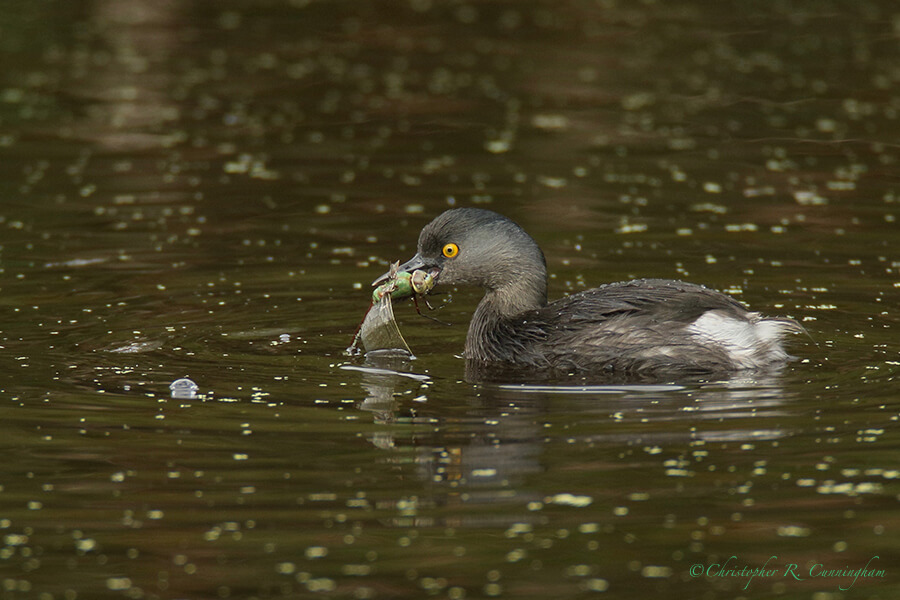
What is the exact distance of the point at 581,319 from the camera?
29.5ft

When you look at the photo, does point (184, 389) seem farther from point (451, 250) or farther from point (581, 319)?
point (581, 319)

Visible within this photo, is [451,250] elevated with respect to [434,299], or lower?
elevated

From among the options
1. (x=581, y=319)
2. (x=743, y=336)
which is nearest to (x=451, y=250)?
(x=581, y=319)

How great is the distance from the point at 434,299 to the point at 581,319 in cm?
233

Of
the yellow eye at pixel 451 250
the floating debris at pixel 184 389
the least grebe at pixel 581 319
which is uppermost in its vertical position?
the yellow eye at pixel 451 250

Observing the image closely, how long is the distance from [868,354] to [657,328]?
1263 mm

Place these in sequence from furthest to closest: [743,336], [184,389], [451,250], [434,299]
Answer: [434,299] → [451,250] → [743,336] → [184,389]

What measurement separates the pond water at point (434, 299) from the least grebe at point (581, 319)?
268mm

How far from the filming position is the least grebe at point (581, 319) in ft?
28.5

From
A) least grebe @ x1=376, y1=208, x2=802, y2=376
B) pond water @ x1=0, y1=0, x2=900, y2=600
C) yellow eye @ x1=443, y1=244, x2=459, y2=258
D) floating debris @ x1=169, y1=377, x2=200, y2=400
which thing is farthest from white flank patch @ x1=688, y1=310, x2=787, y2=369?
floating debris @ x1=169, y1=377, x2=200, y2=400

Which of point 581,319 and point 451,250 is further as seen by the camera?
point 451,250

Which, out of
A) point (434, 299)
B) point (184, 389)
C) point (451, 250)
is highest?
point (451, 250)

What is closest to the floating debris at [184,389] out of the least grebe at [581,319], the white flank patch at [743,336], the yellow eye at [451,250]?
the least grebe at [581,319]

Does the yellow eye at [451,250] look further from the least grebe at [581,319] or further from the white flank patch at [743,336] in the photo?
the white flank patch at [743,336]
